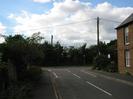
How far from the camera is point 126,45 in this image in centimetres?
4300

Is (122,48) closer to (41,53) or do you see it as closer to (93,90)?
(41,53)

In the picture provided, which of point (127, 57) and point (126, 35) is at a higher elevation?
point (126, 35)

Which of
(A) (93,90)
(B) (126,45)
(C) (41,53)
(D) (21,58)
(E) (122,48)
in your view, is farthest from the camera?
(E) (122,48)

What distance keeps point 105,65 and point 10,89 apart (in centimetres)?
3757

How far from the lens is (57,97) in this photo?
18.9m

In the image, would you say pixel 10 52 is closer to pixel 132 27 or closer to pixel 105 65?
pixel 132 27

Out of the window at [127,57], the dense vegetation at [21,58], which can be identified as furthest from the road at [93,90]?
the window at [127,57]

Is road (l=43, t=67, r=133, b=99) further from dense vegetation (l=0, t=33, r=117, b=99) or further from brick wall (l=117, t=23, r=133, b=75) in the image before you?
brick wall (l=117, t=23, r=133, b=75)

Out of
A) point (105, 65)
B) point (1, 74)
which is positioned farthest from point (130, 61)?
point (1, 74)

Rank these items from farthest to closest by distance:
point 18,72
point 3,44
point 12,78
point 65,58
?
point 65,58 → point 18,72 → point 3,44 → point 12,78

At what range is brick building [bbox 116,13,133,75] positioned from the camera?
4147cm

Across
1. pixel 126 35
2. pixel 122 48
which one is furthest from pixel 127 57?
pixel 126 35

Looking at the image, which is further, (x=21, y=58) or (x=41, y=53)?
(x=41, y=53)

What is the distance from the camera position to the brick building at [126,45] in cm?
4147
